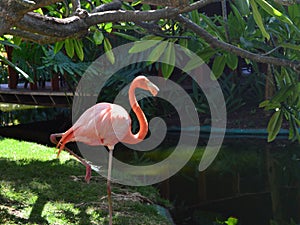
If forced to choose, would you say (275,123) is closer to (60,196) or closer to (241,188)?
(60,196)

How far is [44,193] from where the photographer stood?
394cm

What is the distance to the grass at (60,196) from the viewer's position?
3.46m

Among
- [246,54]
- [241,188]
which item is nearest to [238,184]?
[241,188]

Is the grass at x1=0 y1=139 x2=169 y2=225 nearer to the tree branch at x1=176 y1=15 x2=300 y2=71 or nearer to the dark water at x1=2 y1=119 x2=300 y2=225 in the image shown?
the dark water at x1=2 y1=119 x2=300 y2=225

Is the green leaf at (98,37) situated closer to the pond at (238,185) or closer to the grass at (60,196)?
the grass at (60,196)

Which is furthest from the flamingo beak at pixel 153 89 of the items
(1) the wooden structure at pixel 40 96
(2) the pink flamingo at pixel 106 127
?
(1) the wooden structure at pixel 40 96

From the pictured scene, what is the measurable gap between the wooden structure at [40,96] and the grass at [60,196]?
2.73 m

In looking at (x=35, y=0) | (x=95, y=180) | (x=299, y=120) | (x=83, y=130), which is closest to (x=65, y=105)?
(x=95, y=180)

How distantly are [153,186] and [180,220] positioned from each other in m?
0.87

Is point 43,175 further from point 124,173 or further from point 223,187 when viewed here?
point 223,187

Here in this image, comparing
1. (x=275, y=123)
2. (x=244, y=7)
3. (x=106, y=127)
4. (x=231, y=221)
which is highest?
(x=244, y=7)

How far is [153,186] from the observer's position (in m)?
5.09

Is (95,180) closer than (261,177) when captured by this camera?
Yes

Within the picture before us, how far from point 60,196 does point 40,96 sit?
14.7 feet
